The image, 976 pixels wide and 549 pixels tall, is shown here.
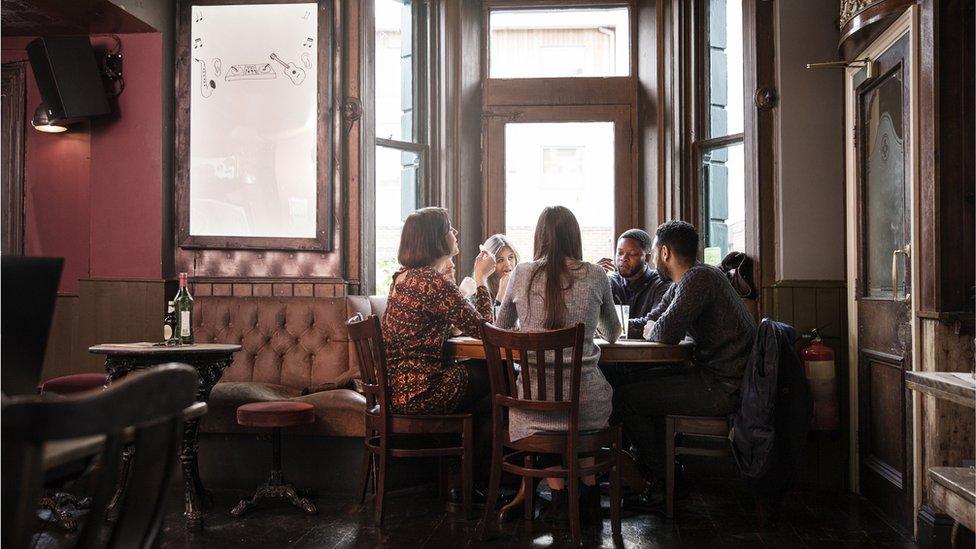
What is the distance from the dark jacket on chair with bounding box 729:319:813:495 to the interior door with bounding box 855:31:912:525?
43 cm

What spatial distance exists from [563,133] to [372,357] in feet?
8.48

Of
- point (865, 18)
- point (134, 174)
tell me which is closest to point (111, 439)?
point (865, 18)

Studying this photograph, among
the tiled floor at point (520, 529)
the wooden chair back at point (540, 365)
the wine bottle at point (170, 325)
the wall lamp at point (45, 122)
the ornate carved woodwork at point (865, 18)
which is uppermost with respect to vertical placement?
the ornate carved woodwork at point (865, 18)

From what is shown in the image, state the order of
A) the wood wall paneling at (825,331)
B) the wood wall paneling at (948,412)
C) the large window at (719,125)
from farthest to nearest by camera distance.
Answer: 1. the large window at (719,125)
2. the wood wall paneling at (825,331)
3. the wood wall paneling at (948,412)

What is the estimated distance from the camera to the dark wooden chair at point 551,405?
304 centimetres

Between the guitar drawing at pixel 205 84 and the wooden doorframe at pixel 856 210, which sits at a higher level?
the guitar drawing at pixel 205 84

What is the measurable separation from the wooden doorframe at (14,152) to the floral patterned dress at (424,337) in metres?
3.25

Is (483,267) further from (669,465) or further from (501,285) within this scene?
(669,465)

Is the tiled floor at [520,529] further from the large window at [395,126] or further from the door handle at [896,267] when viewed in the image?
the large window at [395,126]

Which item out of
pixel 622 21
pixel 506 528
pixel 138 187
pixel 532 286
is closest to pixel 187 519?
pixel 506 528

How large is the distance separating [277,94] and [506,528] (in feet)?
9.91

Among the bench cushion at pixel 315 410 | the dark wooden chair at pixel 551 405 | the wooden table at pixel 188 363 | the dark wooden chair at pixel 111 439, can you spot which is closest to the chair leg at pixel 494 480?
the dark wooden chair at pixel 551 405

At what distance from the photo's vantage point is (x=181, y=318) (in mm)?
3668

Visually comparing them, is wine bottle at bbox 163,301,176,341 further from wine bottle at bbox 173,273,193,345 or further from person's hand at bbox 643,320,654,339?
person's hand at bbox 643,320,654,339
